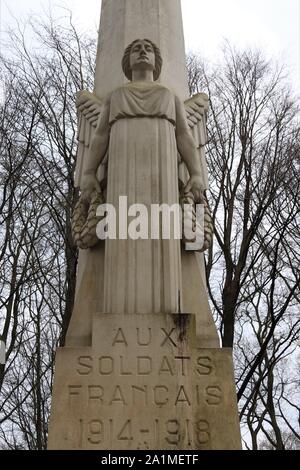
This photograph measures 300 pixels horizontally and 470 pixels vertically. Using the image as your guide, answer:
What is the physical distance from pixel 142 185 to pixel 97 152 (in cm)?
99

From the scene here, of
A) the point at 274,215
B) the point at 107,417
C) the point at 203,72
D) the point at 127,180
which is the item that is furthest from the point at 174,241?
the point at 203,72

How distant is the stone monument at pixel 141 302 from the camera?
4.83m

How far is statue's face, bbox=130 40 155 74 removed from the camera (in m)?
6.83

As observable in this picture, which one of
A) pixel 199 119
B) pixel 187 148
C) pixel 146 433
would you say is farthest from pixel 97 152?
pixel 146 433

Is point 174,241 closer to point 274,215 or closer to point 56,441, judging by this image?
point 56,441

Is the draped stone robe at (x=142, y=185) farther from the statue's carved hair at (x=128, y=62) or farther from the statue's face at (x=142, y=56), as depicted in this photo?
the statue's carved hair at (x=128, y=62)

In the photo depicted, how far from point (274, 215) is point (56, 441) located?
8509 mm

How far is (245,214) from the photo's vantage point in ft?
37.2

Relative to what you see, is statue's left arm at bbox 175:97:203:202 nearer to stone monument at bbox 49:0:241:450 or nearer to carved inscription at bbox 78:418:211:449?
stone monument at bbox 49:0:241:450

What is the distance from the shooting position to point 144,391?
4.91m

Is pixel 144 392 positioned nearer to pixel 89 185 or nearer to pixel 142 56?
pixel 89 185

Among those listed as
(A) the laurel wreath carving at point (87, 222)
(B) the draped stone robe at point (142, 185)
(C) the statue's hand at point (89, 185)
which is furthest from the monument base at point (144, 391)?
(C) the statue's hand at point (89, 185)
